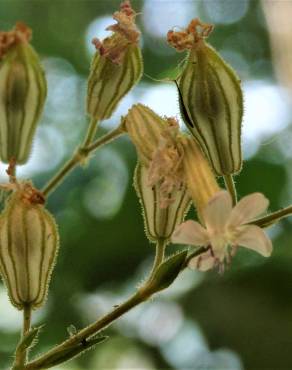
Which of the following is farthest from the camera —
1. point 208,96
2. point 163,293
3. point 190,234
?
point 163,293

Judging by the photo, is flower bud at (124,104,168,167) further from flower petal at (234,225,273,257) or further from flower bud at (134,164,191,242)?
flower petal at (234,225,273,257)

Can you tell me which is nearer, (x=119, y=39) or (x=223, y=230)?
(x=223, y=230)

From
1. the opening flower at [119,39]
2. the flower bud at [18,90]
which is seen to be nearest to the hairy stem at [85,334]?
the flower bud at [18,90]

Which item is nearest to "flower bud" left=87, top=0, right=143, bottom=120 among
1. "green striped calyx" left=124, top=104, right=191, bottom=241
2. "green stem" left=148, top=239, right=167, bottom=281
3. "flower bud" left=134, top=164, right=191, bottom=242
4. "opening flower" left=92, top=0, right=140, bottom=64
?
"opening flower" left=92, top=0, right=140, bottom=64

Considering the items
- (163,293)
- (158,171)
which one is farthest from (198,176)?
(163,293)

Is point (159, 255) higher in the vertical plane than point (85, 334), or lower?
higher

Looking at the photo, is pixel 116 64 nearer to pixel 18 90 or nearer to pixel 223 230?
pixel 18 90
